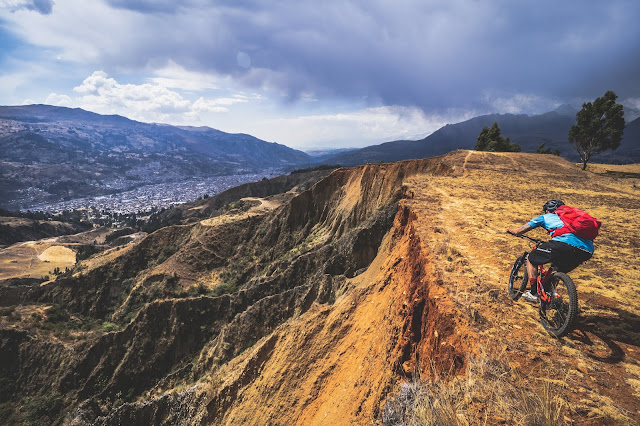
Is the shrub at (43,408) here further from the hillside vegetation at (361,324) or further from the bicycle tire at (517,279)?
the bicycle tire at (517,279)

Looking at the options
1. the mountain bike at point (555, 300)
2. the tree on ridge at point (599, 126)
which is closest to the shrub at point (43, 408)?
the mountain bike at point (555, 300)

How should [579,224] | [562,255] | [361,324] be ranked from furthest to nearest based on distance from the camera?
[361,324] → [562,255] → [579,224]

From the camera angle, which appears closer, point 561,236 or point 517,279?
point 561,236

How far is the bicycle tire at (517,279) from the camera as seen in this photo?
6327 mm

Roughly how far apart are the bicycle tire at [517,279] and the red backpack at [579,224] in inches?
46.7

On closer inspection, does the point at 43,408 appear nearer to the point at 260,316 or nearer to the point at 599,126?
the point at 260,316

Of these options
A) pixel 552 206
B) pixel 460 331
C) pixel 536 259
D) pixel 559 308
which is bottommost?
pixel 460 331

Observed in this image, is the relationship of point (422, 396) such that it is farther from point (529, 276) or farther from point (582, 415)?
point (529, 276)

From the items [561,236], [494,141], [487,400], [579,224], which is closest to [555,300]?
[561,236]

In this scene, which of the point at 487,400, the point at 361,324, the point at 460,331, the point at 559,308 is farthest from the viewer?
the point at 361,324

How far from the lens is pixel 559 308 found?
5.39 meters

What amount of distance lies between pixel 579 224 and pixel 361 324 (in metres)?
8.38

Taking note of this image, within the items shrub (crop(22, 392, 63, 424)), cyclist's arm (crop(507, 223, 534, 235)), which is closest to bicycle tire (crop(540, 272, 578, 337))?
cyclist's arm (crop(507, 223, 534, 235))

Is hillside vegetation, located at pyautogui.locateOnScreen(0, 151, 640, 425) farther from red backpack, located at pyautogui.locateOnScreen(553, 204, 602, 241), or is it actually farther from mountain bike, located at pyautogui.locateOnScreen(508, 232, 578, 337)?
red backpack, located at pyautogui.locateOnScreen(553, 204, 602, 241)
